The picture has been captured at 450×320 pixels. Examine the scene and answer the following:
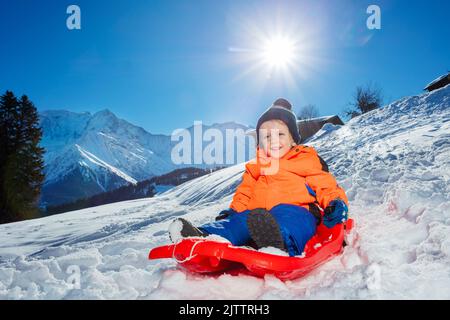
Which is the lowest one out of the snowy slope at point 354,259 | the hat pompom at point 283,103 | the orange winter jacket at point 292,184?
the snowy slope at point 354,259

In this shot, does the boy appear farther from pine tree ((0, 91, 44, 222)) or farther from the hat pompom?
pine tree ((0, 91, 44, 222))

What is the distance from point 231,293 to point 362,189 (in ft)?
8.19

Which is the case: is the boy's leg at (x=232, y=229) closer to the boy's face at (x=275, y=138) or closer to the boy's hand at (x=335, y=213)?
the boy's hand at (x=335, y=213)

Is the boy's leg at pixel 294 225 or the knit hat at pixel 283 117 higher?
the knit hat at pixel 283 117

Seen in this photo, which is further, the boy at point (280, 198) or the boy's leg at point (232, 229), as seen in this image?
the boy's leg at point (232, 229)

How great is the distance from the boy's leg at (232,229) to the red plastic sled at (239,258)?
20 cm

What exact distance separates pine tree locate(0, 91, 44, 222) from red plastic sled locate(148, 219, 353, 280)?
18773mm

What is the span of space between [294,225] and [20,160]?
20078 mm

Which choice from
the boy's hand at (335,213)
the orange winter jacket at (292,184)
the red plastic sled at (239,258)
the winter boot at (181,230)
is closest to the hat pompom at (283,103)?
the orange winter jacket at (292,184)

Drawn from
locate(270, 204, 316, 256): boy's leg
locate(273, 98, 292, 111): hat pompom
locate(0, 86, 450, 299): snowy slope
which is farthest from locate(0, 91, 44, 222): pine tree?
locate(270, 204, 316, 256): boy's leg

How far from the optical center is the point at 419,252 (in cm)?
188

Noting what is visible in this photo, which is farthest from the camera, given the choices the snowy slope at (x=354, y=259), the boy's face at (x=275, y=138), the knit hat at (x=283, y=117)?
the knit hat at (x=283, y=117)

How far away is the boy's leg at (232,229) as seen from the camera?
85.7 inches
